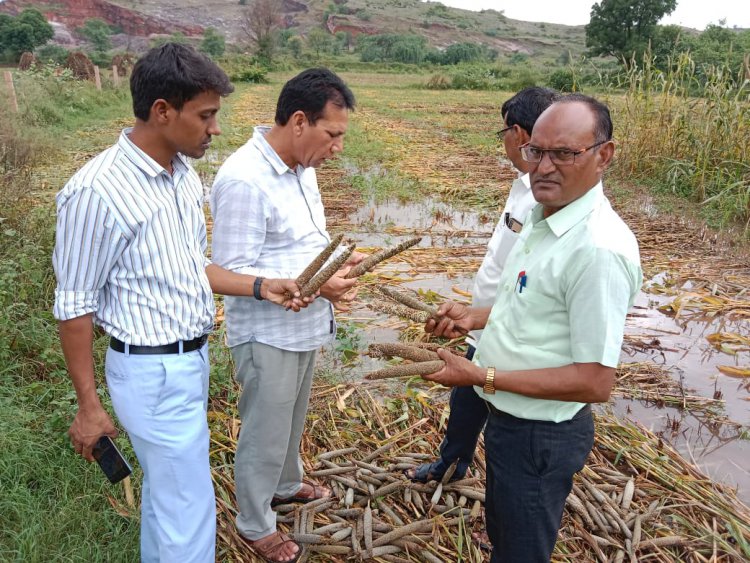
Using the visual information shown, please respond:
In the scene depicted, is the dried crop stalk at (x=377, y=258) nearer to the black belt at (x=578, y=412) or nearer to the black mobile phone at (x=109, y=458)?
the black belt at (x=578, y=412)

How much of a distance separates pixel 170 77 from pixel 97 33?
3701 inches

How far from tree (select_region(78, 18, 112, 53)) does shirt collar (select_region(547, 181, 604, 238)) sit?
293 feet

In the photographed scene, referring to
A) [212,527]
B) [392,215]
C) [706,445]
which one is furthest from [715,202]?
[212,527]

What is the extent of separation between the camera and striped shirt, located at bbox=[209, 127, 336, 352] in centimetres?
211

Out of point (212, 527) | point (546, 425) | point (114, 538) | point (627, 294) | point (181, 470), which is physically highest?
point (627, 294)

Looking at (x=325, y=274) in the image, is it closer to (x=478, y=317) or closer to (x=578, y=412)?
(x=478, y=317)

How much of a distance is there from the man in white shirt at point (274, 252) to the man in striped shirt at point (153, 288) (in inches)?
8.6

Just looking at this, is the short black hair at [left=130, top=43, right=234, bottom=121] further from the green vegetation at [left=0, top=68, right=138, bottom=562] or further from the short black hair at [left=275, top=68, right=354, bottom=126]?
the green vegetation at [left=0, top=68, right=138, bottom=562]

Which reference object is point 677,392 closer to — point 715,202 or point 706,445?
point 706,445

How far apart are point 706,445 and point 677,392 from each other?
574 mm

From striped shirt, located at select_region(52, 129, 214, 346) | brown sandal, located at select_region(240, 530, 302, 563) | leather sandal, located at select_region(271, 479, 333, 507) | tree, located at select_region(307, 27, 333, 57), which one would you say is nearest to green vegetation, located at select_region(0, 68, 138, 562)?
brown sandal, located at select_region(240, 530, 302, 563)

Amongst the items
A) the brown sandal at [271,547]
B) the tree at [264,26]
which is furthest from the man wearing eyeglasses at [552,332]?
the tree at [264,26]

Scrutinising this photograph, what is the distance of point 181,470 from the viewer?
1839 millimetres

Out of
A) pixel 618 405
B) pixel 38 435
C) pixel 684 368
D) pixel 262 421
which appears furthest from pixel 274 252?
pixel 684 368
